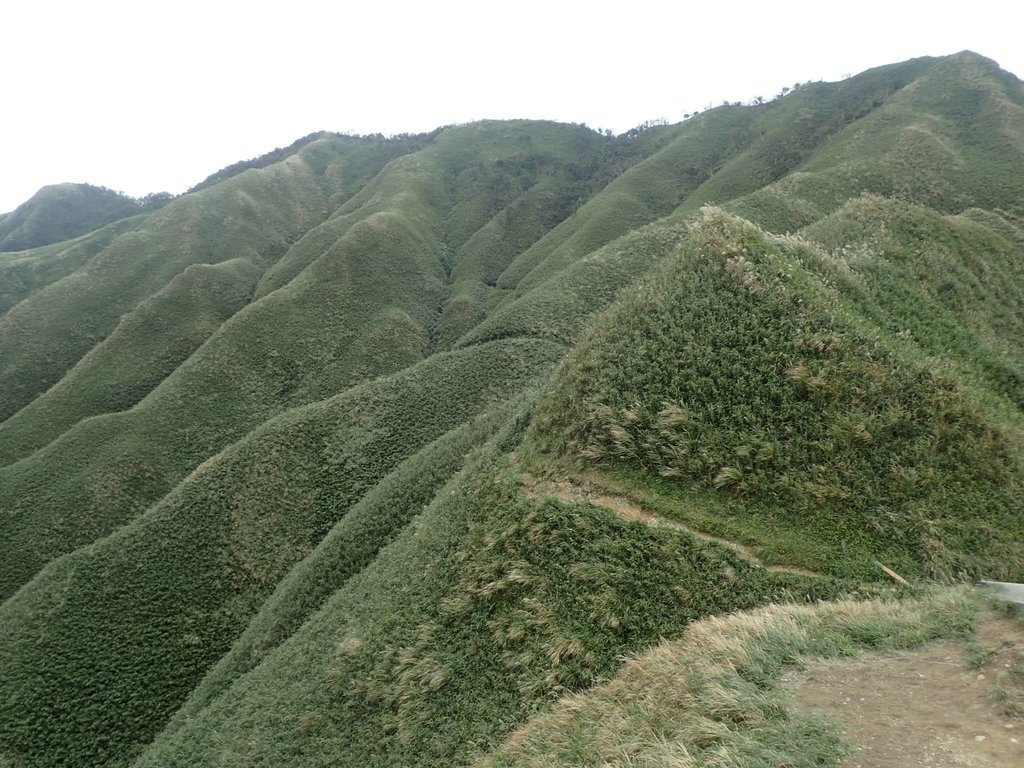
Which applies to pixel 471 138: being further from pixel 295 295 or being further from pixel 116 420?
pixel 116 420

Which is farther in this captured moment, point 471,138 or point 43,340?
point 471,138

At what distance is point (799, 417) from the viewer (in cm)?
1294

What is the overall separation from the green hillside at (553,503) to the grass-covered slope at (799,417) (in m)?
0.08

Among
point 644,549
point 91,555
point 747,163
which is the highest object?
point 747,163

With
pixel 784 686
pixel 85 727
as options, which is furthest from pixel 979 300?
pixel 85 727

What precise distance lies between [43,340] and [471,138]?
117626mm

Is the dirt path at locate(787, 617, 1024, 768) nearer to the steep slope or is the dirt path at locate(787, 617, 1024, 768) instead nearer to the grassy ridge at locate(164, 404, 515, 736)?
the grassy ridge at locate(164, 404, 515, 736)

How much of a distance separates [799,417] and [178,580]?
31362 mm

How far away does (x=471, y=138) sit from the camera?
148125 mm

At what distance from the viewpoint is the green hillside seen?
1054 cm

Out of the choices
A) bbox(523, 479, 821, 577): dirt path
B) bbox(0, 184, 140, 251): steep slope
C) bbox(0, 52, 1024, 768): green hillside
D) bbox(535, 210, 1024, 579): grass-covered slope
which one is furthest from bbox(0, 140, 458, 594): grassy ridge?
bbox(0, 184, 140, 251): steep slope

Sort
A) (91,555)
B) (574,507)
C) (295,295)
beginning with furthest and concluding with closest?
1. (295,295)
2. (91,555)
3. (574,507)

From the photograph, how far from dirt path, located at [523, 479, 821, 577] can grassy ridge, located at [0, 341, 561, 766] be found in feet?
38.3

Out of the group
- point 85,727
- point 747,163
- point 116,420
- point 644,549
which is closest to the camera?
point 644,549
